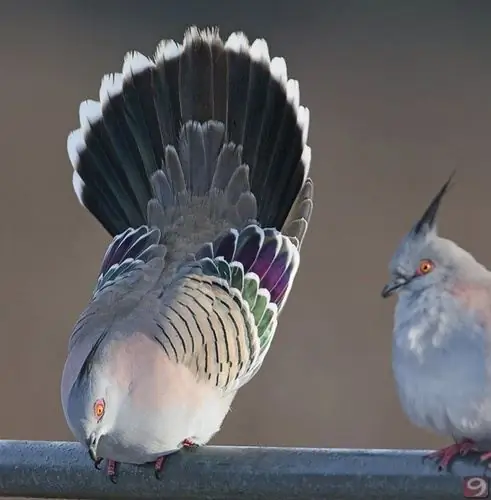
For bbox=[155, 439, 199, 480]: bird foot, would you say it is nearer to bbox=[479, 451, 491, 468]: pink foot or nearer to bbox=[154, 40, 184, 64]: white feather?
bbox=[479, 451, 491, 468]: pink foot

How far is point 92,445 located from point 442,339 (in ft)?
1.25

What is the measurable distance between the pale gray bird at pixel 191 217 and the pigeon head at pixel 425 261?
13.3 inches

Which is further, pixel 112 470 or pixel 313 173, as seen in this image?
pixel 313 173

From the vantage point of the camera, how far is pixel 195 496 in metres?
1.21

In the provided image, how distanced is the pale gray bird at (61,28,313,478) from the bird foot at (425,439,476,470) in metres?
0.35

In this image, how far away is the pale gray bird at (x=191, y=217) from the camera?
1477 millimetres

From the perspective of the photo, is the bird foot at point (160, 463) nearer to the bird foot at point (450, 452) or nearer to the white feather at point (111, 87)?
the bird foot at point (450, 452)

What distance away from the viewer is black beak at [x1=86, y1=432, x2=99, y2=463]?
1271 mm

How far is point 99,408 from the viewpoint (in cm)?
133

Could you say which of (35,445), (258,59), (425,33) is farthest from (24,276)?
(35,445)

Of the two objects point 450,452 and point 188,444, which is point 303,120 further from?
point 450,452

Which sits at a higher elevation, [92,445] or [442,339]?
[442,339]

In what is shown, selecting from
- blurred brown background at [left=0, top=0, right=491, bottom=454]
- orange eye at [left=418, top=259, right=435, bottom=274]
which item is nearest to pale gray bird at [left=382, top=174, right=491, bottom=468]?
orange eye at [left=418, top=259, right=435, bottom=274]

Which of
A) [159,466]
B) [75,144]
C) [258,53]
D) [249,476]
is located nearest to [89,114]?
[75,144]
